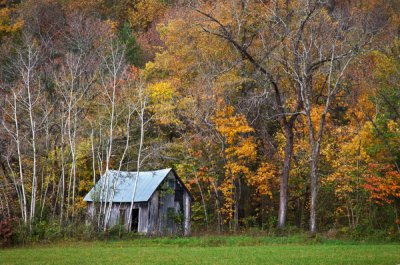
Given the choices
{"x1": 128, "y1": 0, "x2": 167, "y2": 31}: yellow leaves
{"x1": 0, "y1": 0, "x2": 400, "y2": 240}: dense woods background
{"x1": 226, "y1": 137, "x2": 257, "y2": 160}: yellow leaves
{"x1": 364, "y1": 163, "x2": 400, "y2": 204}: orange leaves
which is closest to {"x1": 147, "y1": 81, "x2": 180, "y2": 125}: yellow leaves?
{"x1": 0, "y1": 0, "x2": 400, "y2": 240}: dense woods background

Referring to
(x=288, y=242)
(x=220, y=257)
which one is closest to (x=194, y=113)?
(x=288, y=242)

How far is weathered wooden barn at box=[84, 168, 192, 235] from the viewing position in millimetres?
28281

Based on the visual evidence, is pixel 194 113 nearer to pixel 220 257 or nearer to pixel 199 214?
pixel 199 214

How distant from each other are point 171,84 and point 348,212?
1460 centimetres

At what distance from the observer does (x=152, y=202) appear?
28.5m

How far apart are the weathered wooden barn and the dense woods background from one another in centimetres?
134

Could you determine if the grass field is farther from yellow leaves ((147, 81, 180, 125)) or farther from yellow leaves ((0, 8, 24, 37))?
yellow leaves ((0, 8, 24, 37))

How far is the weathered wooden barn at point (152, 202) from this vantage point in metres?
28.3

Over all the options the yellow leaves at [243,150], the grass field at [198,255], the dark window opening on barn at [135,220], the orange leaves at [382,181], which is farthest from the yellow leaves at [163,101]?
the orange leaves at [382,181]

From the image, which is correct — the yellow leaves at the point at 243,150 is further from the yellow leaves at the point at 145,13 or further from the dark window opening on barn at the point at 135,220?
the yellow leaves at the point at 145,13

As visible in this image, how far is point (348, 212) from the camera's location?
28922 millimetres

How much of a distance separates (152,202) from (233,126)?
6284mm

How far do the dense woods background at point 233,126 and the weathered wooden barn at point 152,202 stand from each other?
1.34m

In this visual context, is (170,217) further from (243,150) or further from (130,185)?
(243,150)
